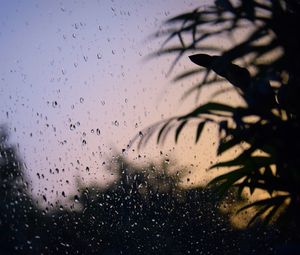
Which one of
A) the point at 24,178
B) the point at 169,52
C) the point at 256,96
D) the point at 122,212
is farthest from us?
the point at 122,212

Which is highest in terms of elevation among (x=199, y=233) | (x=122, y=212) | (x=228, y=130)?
(x=228, y=130)

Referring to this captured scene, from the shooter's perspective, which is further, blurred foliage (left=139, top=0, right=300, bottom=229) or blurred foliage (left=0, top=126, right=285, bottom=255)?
blurred foliage (left=0, top=126, right=285, bottom=255)

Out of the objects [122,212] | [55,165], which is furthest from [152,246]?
[55,165]

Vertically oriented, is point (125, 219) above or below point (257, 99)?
below

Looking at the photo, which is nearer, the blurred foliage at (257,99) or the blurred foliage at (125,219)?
the blurred foliage at (257,99)

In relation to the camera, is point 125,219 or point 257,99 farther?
point 125,219

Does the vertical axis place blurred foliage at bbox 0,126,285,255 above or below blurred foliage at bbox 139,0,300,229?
below

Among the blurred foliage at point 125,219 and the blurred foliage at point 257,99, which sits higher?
the blurred foliage at point 257,99

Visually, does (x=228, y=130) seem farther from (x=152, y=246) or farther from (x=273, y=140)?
(x=152, y=246)
